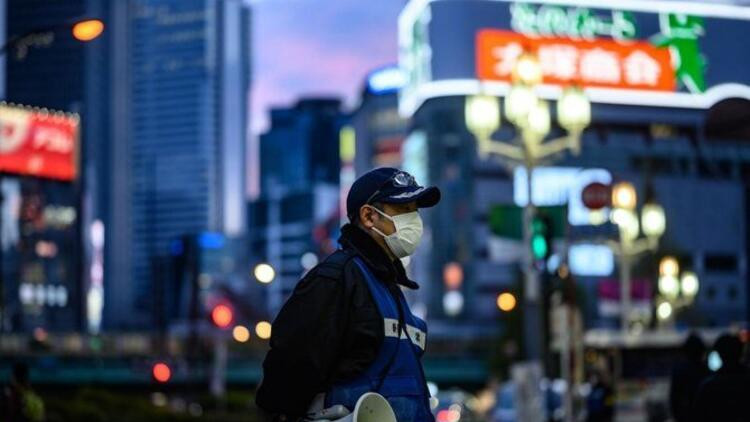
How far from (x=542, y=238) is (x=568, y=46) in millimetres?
11261

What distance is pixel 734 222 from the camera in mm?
103125

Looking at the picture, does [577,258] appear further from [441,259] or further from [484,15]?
[484,15]

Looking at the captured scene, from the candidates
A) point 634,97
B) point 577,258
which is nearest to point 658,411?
point 634,97

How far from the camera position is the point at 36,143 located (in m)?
72.0

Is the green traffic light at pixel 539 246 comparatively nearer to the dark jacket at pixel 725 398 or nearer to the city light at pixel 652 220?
the dark jacket at pixel 725 398

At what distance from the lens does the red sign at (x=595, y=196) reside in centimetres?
2497

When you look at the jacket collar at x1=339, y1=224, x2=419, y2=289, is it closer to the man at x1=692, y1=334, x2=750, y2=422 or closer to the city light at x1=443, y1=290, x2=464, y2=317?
the man at x1=692, y1=334, x2=750, y2=422

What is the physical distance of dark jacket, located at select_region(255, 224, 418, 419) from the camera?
4535 mm

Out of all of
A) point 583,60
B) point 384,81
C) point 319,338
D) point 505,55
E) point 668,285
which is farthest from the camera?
point 384,81

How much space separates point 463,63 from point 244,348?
6287 centimetres

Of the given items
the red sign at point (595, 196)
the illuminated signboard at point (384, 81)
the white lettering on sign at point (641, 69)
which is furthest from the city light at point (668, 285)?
the illuminated signboard at point (384, 81)

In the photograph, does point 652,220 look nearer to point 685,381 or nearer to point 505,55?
point 505,55

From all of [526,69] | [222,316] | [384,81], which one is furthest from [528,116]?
[384,81]

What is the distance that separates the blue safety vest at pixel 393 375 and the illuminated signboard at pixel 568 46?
54.0 ft
